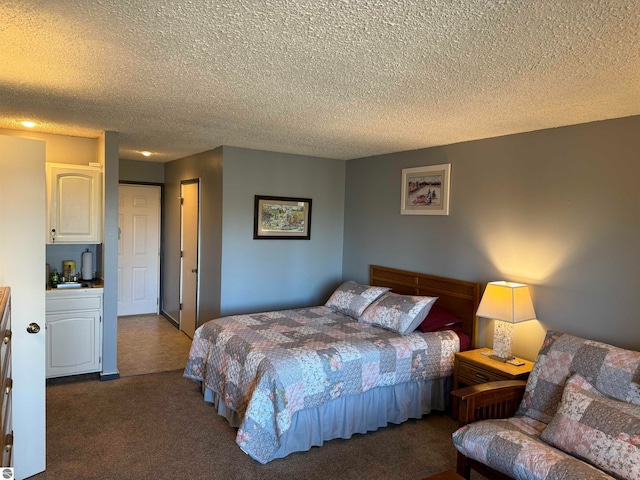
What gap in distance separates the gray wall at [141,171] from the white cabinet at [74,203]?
208 cm

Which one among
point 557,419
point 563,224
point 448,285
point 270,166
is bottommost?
point 557,419

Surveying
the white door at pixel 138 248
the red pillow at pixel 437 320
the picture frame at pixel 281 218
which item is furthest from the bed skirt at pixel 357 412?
the white door at pixel 138 248

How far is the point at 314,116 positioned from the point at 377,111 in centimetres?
48

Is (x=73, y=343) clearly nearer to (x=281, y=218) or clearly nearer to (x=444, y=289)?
(x=281, y=218)

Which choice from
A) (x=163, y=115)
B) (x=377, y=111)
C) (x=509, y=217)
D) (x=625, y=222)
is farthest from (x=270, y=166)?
(x=625, y=222)

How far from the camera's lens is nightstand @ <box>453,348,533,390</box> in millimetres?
3133

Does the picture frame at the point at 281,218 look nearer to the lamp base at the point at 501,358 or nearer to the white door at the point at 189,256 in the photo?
the white door at the point at 189,256

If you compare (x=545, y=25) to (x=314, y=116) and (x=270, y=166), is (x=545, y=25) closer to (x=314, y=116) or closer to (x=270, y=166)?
(x=314, y=116)

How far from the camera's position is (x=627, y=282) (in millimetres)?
2861

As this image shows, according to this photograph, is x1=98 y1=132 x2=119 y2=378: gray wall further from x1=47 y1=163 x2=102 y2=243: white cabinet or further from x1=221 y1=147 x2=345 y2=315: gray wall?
x1=221 y1=147 x2=345 y2=315: gray wall

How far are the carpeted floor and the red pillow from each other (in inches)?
28.3

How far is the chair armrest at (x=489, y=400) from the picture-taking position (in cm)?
263

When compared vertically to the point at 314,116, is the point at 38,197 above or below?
below

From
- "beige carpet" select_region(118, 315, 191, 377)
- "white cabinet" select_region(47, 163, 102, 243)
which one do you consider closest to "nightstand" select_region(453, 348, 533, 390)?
"beige carpet" select_region(118, 315, 191, 377)
